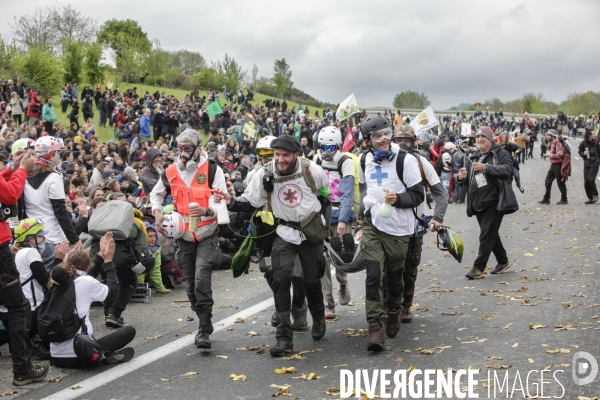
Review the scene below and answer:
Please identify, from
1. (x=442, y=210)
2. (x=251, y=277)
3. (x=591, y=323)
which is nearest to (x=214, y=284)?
(x=251, y=277)

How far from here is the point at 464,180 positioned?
11.0m

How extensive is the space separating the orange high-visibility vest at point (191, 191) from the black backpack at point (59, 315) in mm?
1358

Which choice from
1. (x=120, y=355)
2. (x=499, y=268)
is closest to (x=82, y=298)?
(x=120, y=355)

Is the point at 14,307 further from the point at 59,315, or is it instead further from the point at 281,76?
the point at 281,76

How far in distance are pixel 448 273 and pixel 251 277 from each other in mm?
3107

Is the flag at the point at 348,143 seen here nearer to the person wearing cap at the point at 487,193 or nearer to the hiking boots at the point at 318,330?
the person wearing cap at the point at 487,193

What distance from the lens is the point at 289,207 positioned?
23.9 feet

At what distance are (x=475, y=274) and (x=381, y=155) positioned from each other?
4.06 metres

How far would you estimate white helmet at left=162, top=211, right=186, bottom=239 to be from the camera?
23.7 feet

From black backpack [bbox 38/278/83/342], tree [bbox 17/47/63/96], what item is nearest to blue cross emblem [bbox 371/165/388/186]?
black backpack [bbox 38/278/83/342]

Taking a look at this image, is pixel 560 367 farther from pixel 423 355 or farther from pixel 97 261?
pixel 97 261

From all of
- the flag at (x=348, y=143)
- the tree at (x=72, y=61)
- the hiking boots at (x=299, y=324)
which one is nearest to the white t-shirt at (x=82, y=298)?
the hiking boots at (x=299, y=324)

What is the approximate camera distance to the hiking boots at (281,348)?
6.89 m

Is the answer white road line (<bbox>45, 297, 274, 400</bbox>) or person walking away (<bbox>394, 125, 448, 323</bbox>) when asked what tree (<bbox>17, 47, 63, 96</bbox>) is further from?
person walking away (<bbox>394, 125, 448, 323</bbox>)
